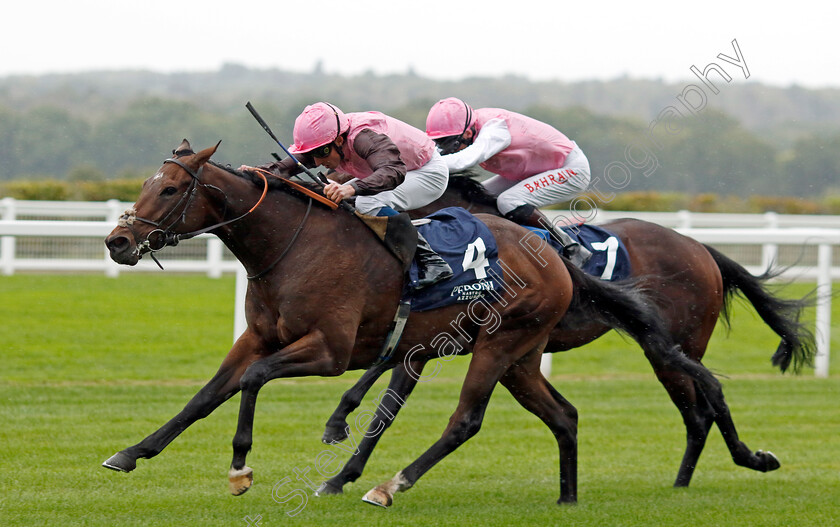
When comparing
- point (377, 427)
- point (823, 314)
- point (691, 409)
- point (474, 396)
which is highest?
point (474, 396)

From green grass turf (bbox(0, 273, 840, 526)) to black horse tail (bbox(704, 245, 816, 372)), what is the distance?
579mm

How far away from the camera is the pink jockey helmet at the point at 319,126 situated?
4.03 m

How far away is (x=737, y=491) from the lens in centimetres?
484

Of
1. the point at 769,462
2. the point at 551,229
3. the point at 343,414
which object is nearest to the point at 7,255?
the point at 343,414

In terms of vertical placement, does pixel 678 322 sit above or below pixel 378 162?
below

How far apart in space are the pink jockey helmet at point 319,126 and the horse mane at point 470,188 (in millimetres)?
946

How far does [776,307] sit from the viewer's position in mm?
5645

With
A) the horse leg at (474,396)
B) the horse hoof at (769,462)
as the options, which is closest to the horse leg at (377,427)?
the horse leg at (474,396)

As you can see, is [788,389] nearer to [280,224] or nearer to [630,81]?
[280,224]

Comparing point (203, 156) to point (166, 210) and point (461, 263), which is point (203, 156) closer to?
point (166, 210)

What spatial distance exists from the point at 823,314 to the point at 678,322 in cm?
290

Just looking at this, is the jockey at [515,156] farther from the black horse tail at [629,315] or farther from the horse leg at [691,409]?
the horse leg at [691,409]

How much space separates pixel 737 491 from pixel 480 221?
1845 mm

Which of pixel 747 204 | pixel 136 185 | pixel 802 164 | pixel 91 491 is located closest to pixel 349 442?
pixel 91 491
